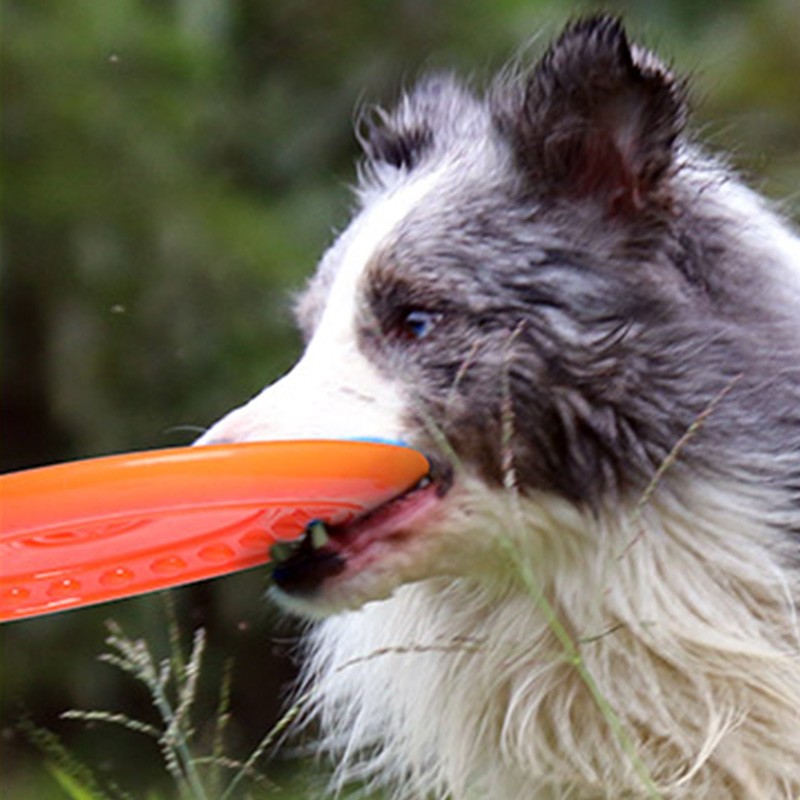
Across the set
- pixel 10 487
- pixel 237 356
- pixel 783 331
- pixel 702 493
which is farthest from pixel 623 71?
pixel 237 356

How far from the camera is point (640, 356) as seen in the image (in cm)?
304

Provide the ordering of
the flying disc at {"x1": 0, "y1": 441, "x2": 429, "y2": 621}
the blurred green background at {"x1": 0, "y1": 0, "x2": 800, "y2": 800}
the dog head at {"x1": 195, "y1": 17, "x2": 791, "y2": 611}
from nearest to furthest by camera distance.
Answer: the flying disc at {"x1": 0, "y1": 441, "x2": 429, "y2": 621}, the dog head at {"x1": 195, "y1": 17, "x2": 791, "y2": 611}, the blurred green background at {"x1": 0, "y1": 0, "x2": 800, "y2": 800}

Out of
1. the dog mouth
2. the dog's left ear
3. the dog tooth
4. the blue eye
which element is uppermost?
the dog's left ear

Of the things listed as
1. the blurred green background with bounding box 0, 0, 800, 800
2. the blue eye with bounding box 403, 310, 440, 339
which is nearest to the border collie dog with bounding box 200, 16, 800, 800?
the blue eye with bounding box 403, 310, 440, 339

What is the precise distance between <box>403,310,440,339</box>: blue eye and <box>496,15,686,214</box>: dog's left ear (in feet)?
1.04

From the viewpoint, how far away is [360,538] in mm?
3002

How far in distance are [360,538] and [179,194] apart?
3.22m

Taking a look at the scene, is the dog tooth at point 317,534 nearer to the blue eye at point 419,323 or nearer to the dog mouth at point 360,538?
the dog mouth at point 360,538

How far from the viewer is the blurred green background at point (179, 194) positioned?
5895 millimetres

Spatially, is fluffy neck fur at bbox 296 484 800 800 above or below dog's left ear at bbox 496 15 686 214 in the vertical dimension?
below

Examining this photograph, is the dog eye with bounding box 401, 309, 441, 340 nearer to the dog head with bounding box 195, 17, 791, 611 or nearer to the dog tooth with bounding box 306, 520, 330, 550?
the dog head with bounding box 195, 17, 791, 611

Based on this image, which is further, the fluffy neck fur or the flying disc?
the fluffy neck fur

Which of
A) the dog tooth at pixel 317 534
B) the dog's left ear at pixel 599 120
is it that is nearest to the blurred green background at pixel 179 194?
the dog's left ear at pixel 599 120

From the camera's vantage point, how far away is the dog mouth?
117 inches
